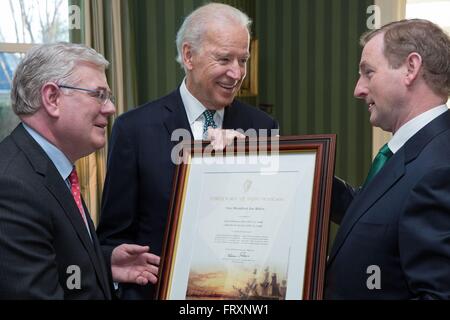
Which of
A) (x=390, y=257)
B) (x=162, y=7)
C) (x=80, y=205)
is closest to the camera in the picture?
(x=390, y=257)

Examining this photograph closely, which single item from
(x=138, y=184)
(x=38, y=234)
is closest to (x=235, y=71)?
(x=138, y=184)

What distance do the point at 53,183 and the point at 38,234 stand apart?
0.17 m

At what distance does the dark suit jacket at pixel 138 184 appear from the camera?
6.40 ft

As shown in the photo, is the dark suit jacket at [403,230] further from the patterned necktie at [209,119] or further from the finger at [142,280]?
the patterned necktie at [209,119]

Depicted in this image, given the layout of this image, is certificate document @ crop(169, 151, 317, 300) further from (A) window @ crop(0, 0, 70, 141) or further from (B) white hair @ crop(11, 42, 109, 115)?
(A) window @ crop(0, 0, 70, 141)

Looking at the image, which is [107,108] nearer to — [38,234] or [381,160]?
[38,234]

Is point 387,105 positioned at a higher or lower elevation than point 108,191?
higher

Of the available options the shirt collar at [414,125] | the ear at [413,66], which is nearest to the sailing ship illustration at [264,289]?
the shirt collar at [414,125]

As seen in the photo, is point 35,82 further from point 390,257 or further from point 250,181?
point 390,257

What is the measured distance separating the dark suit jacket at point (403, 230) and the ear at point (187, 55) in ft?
2.84

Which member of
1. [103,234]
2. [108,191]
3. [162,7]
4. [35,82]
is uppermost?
[162,7]
